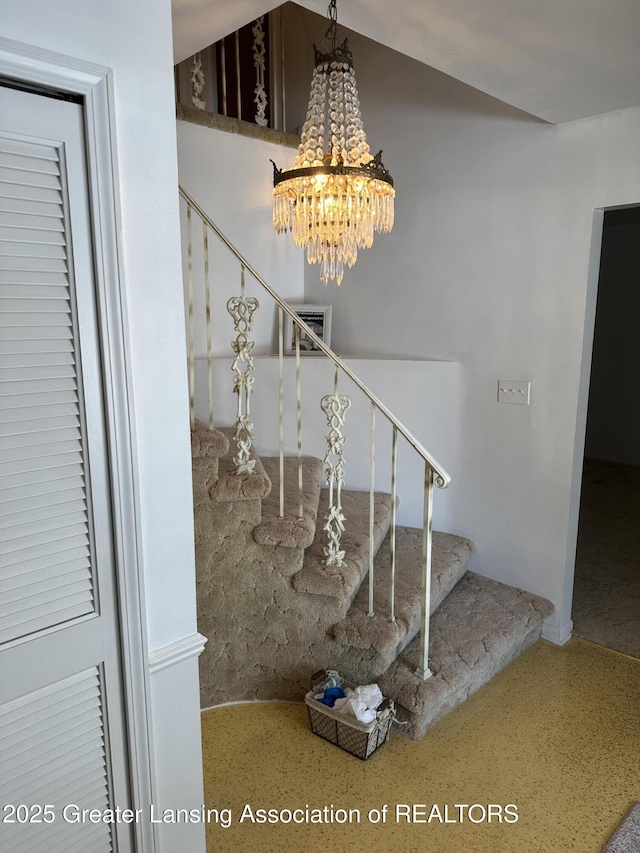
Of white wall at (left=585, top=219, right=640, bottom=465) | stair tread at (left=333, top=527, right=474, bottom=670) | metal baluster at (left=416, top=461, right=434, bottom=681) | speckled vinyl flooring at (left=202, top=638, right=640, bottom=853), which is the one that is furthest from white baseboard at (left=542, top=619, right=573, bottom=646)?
white wall at (left=585, top=219, right=640, bottom=465)

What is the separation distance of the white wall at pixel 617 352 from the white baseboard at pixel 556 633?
4.11 metres

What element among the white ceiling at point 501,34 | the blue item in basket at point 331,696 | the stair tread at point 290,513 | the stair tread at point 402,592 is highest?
the white ceiling at point 501,34

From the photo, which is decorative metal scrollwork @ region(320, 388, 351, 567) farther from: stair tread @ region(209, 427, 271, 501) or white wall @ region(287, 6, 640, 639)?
white wall @ region(287, 6, 640, 639)

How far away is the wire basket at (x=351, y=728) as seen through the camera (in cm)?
230

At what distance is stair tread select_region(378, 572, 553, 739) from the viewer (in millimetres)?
2469

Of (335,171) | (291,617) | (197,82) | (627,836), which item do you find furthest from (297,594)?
(197,82)

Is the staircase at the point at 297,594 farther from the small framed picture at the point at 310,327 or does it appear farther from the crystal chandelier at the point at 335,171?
the small framed picture at the point at 310,327

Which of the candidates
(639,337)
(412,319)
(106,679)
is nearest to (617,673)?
(412,319)

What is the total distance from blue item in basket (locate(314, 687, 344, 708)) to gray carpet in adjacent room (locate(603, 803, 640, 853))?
0.99m

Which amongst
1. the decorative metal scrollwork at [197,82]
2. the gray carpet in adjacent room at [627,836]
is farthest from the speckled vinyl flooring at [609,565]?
the decorative metal scrollwork at [197,82]

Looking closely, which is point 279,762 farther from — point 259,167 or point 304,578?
point 259,167

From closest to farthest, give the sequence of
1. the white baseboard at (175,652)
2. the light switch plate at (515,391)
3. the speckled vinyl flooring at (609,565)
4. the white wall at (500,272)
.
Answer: the white baseboard at (175,652) → the white wall at (500,272) → the light switch plate at (515,391) → the speckled vinyl flooring at (609,565)

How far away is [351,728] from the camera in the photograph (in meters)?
2.32

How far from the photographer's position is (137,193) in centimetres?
130
